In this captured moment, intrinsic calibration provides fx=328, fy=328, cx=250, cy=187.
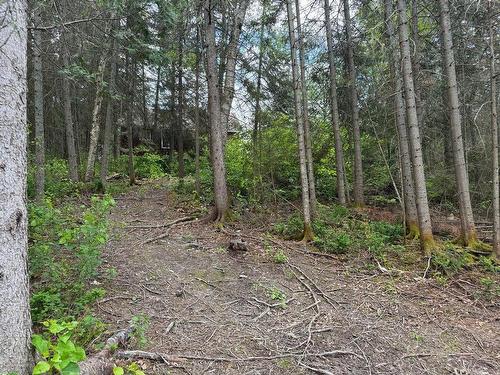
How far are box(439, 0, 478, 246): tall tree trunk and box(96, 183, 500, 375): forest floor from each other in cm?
156

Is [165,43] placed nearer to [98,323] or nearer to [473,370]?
[98,323]

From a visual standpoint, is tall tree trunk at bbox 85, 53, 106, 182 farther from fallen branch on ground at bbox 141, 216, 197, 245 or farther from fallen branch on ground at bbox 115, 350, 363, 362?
fallen branch on ground at bbox 115, 350, 363, 362

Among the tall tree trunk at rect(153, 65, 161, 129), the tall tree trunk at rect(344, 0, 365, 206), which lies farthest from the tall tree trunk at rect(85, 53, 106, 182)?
the tall tree trunk at rect(344, 0, 365, 206)

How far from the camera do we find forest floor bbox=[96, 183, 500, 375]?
3.52 meters

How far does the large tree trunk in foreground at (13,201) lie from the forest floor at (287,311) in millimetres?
1157

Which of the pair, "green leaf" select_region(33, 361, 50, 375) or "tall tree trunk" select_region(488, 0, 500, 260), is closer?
"green leaf" select_region(33, 361, 50, 375)

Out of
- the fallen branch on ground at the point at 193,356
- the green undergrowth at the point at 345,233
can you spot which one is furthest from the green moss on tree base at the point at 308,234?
the fallen branch on ground at the point at 193,356

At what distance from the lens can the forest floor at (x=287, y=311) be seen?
3.52 m

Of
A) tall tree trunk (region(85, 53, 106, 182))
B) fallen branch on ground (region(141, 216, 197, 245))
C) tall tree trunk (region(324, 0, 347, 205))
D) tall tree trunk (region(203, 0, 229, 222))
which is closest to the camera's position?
fallen branch on ground (region(141, 216, 197, 245))

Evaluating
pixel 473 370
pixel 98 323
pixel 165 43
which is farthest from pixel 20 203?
pixel 165 43

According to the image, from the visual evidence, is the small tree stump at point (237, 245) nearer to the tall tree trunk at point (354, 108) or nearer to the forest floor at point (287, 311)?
the forest floor at point (287, 311)

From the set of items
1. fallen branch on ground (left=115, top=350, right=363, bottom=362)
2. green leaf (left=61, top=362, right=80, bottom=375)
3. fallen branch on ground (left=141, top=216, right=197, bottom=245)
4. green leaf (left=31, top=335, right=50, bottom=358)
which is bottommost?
fallen branch on ground (left=115, top=350, right=363, bottom=362)

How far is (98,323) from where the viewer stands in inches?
134

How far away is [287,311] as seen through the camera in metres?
4.59
